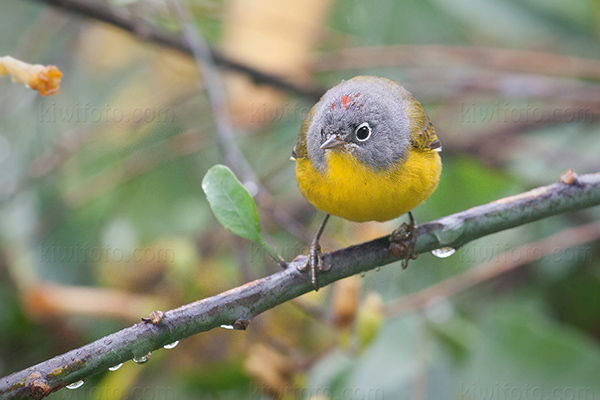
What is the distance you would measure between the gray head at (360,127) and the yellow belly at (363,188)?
0.03 m

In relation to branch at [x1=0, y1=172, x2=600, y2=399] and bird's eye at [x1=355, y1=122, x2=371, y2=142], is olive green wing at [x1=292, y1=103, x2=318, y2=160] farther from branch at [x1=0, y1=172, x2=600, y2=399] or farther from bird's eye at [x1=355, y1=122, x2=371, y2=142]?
branch at [x1=0, y1=172, x2=600, y2=399]

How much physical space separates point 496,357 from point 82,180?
267 centimetres

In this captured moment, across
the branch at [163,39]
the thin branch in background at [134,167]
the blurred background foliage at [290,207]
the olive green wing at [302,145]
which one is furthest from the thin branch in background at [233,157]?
the thin branch in background at [134,167]

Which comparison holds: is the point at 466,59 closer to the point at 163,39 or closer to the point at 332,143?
the point at 163,39

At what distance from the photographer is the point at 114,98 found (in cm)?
399

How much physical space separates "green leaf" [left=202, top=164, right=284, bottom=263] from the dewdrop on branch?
0.41 meters

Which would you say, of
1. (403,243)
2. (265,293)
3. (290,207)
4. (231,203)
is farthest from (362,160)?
(290,207)

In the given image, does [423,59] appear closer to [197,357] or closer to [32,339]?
[197,357]

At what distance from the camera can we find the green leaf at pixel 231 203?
1.48 m

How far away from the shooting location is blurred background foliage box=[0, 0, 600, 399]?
251cm

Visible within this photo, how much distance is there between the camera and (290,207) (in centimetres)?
342

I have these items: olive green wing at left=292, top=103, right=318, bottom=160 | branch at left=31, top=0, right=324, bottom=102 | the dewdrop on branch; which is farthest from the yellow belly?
branch at left=31, top=0, right=324, bottom=102

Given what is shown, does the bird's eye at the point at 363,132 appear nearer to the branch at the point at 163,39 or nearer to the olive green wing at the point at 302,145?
the olive green wing at the point at 302,145

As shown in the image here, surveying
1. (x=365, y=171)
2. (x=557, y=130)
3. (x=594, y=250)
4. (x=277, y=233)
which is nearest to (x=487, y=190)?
(x=594, y=250)
